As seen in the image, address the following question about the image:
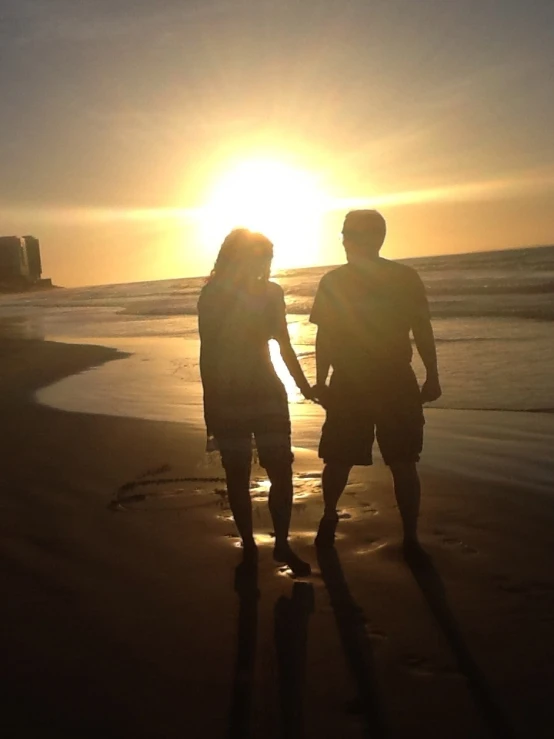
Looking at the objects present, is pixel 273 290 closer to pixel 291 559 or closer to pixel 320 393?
pixel 320 393

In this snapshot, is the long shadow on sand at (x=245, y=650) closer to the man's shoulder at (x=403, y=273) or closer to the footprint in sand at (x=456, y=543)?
the footprint in sand at (x=456, y=543)

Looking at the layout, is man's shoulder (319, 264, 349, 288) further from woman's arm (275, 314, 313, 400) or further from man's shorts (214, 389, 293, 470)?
man's shorts (214, 389, 293, 470)

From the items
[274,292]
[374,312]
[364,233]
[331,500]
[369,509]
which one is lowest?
[369,509]

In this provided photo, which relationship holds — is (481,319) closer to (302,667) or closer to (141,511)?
(141,511)

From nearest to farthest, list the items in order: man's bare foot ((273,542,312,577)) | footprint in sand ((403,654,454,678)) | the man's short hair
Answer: footprint in sand ((403,654,454,678))
man's bare foot ((273,542,312,577))
the man's short hair

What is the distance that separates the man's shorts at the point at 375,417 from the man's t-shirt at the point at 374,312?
0.07 metres

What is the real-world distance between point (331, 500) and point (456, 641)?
4.32 ft

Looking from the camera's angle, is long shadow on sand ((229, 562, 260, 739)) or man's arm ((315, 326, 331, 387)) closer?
long shadow on sand ((229, 562, 260, 739))

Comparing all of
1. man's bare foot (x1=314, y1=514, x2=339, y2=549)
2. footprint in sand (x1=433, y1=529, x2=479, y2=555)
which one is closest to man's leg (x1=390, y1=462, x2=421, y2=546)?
footprint in sand (x1=433, y1=529, x2=479, y2=555)

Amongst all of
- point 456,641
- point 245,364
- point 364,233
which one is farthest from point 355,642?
point 364,233

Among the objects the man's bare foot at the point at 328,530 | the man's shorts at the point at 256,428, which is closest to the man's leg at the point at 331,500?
the man's bare foot at the point at 328,530

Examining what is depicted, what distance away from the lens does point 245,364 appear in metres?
4.07

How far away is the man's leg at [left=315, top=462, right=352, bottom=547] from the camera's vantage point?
4410 mm

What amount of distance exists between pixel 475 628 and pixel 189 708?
1.27 meters
